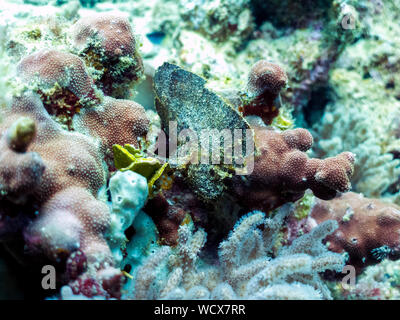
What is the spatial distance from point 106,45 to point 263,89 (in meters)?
1.20

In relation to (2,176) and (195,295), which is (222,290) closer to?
(195,295)

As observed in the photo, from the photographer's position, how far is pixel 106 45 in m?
2.15

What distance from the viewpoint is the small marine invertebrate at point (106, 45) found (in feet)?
7.07

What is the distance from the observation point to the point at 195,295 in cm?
167


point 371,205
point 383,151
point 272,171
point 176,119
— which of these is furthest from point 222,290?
point 383,151

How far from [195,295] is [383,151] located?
3.71 metres

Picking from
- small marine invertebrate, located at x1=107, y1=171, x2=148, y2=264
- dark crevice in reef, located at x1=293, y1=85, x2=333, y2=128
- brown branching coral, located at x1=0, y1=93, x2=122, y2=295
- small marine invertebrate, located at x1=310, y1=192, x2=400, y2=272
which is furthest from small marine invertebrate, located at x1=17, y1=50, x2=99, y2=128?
dark crevice in reef, located at x1=293, y1=85, x2=333, y2=128

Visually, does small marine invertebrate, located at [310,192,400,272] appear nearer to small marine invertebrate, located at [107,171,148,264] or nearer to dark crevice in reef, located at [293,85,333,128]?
small marine invertebrate, located at [107,171,148,264]

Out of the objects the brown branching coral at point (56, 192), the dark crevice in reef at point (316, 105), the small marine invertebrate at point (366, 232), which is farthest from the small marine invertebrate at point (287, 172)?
the dark crevice in reef at point (316, 105)

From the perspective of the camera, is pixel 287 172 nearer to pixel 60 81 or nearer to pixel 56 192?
pixel 56 192

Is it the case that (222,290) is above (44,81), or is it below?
below

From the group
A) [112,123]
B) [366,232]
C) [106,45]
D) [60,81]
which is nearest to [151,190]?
[112,123]

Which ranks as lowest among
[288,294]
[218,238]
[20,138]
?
[218,238]

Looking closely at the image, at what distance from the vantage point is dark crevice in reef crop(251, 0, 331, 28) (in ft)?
13.6
